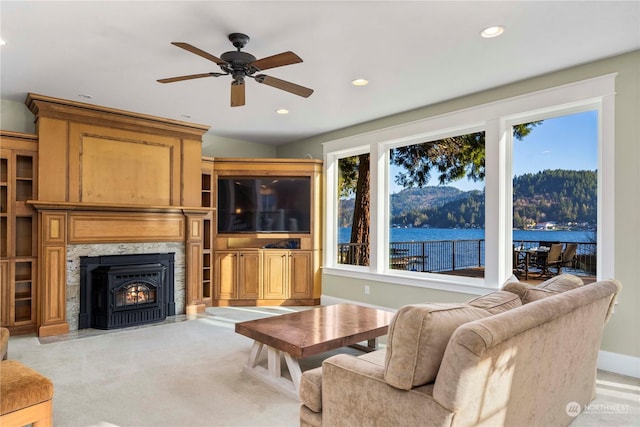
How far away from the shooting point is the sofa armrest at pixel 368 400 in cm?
156

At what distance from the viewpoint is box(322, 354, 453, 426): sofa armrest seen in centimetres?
156

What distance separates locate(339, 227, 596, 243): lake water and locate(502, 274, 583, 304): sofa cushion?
1637 mm

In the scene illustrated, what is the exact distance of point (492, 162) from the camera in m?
4.31

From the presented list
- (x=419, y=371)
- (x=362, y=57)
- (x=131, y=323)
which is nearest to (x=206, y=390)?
(x=419, y=371)

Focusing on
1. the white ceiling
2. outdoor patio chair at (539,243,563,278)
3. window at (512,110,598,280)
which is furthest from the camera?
outdoor patio chair at (539,243,563,278)

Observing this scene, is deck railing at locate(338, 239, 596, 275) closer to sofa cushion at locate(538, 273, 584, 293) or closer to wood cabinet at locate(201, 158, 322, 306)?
wood cabinet at locate(201, 158, 322, 306)

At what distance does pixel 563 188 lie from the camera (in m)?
3.95

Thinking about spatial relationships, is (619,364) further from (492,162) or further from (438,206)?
(438,206)

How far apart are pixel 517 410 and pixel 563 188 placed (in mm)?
2859

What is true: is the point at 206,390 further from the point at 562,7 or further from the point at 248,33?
the point at 562,7

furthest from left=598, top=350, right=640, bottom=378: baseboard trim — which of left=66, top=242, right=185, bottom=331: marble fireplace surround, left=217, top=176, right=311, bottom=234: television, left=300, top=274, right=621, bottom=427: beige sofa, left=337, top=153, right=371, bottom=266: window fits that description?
left=66, top=242, right=185, bottom=331: marble fireplace surround

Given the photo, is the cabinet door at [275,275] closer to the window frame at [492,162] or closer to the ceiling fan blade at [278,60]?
the window frame at [492,162]

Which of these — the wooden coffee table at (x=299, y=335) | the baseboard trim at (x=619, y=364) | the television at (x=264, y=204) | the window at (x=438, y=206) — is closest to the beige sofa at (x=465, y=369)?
the wooden coffee table at (x=299, y=335)

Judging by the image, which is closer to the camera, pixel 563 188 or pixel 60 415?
pixel 60 415
